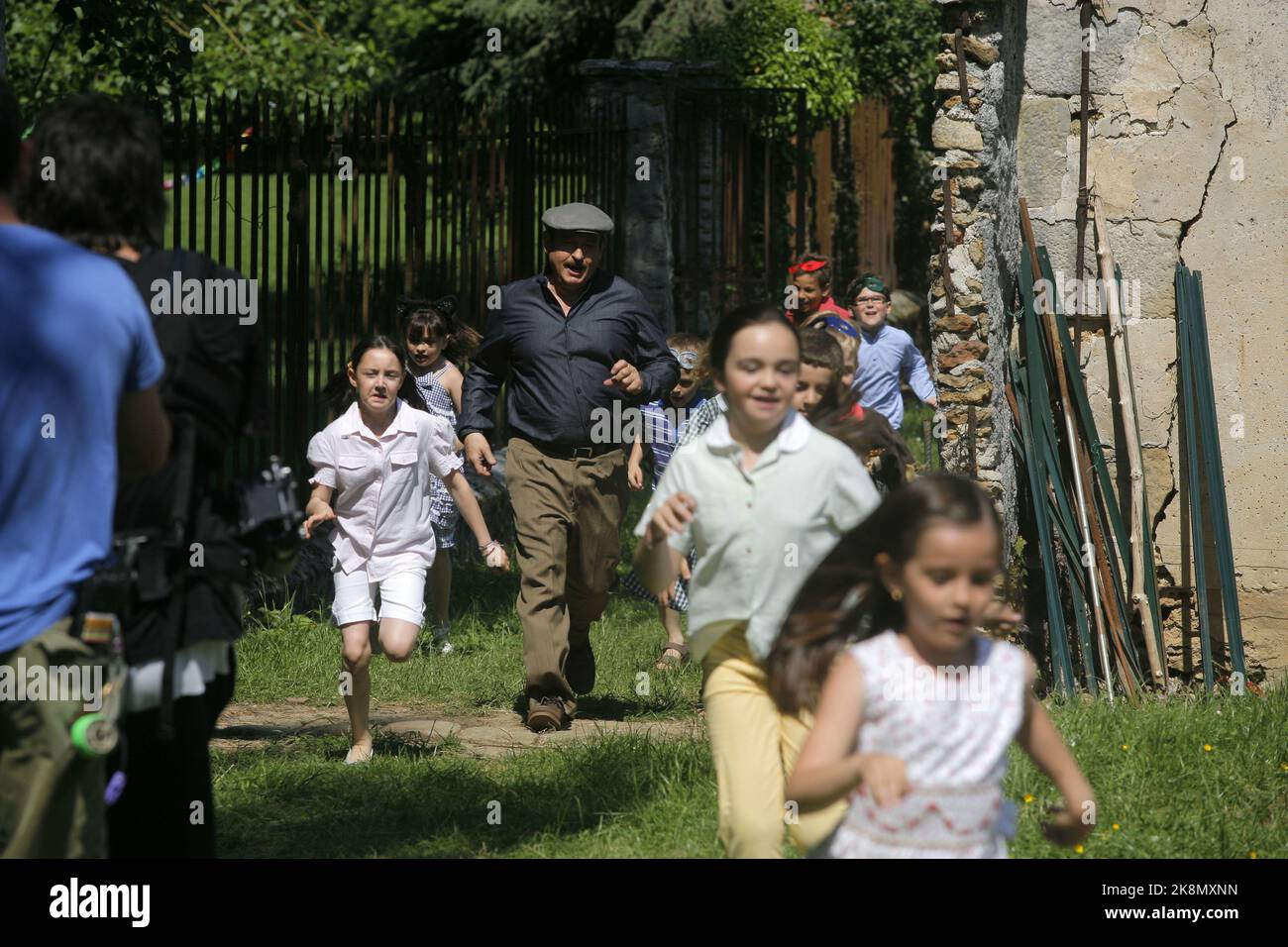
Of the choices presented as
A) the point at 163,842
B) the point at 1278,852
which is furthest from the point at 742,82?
the point at 163,842

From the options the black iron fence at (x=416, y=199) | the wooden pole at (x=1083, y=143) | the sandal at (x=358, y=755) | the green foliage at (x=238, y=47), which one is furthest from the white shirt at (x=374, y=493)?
the green foliage at (x=238, y=47)

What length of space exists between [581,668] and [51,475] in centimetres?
423

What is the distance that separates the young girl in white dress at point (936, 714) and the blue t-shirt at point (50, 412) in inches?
55.6

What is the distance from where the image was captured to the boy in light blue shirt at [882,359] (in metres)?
9.21

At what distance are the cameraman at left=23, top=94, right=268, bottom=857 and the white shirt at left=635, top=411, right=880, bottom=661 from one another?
107 cm

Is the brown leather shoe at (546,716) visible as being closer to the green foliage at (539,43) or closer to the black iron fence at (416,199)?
the black iron fence at (416,199)

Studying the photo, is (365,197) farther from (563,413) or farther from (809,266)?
(563,413)

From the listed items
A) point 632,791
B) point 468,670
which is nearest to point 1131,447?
point 632,791

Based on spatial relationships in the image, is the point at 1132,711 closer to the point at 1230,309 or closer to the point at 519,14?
the point at 1230,309

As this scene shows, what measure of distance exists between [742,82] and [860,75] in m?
2.74

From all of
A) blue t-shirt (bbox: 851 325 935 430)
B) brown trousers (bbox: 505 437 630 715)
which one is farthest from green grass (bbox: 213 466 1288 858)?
blue t-shirt (bbox: 851 325 935 430)

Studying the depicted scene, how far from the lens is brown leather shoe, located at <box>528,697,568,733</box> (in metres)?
6.45

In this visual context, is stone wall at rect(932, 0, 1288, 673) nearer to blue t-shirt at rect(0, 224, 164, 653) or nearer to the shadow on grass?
the shadow on grass

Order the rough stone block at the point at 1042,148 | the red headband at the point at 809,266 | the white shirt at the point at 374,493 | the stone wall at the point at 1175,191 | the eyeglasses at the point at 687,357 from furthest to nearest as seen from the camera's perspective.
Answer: the red headband at the point at 809,266
the eyeglasses at the point at 687,357
the rough stone block at the point at 1042,148
the stone wall at the point at 1175,191
the white shirt at the point at 374,493
